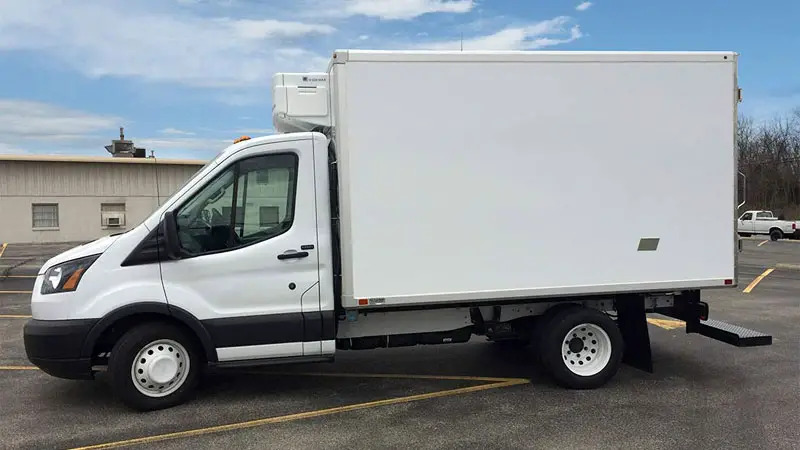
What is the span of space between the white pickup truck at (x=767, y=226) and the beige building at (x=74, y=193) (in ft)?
97.2

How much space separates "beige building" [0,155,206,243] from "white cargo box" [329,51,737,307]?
1844cm

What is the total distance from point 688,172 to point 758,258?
18.3 metres

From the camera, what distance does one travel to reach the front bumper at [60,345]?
5070mm

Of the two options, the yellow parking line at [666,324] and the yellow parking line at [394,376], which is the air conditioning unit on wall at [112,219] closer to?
the yellow parking line at [394,376]

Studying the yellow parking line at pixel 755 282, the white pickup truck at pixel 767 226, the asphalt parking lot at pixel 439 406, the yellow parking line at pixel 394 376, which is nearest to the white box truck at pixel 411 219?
the asphalt parking lot at pixel 439 406

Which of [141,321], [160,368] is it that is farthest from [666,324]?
[141,321]

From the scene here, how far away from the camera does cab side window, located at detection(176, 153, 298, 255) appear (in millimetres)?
5277

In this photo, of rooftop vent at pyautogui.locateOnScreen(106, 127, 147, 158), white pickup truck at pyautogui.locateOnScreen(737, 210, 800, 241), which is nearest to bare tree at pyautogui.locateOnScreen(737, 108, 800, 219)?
white pickup truck at pyautogui.locateOnScreen(737, 210, 800, 241)

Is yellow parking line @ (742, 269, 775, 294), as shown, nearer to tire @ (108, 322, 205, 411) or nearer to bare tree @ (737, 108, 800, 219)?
tire @ (108, 322, 205, 411)

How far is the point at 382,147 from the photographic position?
5262 mm

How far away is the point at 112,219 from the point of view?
74.4 ft

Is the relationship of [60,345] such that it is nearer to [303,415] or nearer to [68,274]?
[68,274]

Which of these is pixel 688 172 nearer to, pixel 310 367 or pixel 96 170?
pixel 310 367

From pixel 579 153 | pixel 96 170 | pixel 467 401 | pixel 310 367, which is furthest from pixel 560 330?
pixel 96 170
